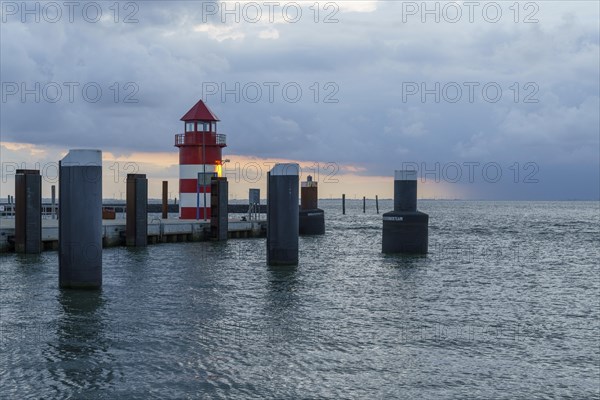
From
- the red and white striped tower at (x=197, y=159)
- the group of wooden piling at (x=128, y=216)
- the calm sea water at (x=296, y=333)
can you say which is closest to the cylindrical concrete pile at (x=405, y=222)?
the group of wooden piling at (x=128, y=216)

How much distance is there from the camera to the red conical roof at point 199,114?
46156 millimetres

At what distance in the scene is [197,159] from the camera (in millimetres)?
45688

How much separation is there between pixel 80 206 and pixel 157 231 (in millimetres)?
20870

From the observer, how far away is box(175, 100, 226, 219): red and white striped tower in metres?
45.6

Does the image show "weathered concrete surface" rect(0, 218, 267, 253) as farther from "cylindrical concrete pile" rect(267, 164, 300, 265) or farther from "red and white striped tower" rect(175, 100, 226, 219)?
"cylindrical concrete pile" rect(267, 164, 300, 265)

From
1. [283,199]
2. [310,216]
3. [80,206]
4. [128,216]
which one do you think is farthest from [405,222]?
[310,216]

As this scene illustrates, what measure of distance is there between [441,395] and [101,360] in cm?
618

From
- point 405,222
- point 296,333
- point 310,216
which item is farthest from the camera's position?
point 310,216

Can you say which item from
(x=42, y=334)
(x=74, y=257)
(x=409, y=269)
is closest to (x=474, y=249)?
(x=409, y=269)

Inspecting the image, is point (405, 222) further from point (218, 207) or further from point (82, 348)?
point (82, 348)

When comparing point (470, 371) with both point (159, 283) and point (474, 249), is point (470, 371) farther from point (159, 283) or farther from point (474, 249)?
point (474, 249)

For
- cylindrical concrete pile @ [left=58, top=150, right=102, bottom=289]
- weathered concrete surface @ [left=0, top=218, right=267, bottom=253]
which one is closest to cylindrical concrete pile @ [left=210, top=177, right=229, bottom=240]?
weathered concrete surface @ [left=0, top=218, right=267, bottom=253]

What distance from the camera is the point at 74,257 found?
64.2 ft

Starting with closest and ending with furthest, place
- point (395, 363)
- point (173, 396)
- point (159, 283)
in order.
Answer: point (173, 396) < point (395, 363) < point (159, 283)
